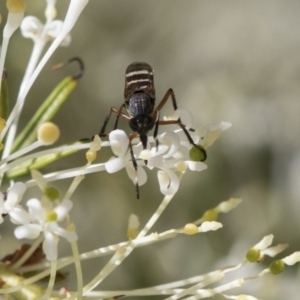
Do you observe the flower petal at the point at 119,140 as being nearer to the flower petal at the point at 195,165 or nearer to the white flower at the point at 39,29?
the flower petal at the point at 195,165

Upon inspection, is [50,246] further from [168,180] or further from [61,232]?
[168,180]

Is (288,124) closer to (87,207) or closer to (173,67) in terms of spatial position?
(173,67)

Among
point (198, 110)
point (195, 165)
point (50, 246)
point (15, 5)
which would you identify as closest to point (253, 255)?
point (195, 165)

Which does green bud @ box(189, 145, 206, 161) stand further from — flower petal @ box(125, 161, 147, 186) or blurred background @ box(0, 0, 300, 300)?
blurred background @ box(0, 0, 300, 300)

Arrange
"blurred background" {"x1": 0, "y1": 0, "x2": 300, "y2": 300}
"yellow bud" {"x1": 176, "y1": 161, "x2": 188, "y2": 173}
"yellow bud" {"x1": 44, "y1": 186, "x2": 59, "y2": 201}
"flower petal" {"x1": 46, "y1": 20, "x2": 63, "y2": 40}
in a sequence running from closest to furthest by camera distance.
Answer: "yellow bud" {"x1": 44, "y1": 186, "x2": 59, "y2": 201}
"yellow bud" {"x1": 176, "y1": 161, "x2": 188, "y2": 173}
"flower petal" {"x1": 46, "y1": 20, "x2": 63, "y2": 40}
"blurred background" {"x1": 0, "y1": 0, "x2": 300, "y2": 300}

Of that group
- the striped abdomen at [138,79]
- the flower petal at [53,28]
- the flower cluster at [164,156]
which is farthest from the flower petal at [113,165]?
the flower petal at [53,28]

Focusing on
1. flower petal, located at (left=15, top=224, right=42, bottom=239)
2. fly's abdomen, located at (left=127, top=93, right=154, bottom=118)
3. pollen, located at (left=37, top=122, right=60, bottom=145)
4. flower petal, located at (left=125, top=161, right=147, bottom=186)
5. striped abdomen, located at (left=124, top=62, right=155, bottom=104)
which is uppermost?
striped abdomen, located at (left=124, top=62, right=155, bottom=104)

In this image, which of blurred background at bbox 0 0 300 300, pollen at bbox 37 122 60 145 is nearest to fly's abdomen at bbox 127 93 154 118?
pollen at bbox 37 122 60 145

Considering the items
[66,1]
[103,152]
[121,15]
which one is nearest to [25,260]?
[103,152]
